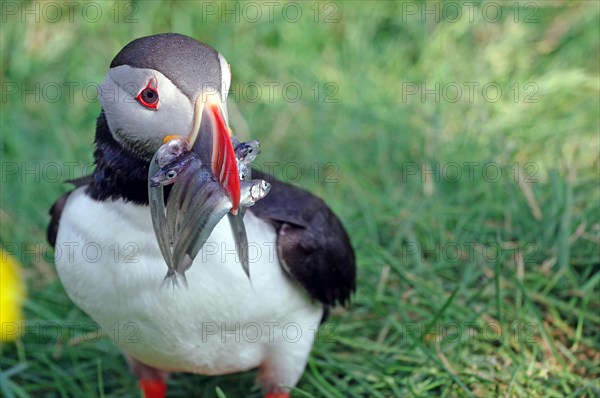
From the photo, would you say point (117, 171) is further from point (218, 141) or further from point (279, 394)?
point (279, 394)

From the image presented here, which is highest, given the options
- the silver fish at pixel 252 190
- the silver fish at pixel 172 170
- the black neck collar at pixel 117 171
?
the silver fish at pixel 172 170

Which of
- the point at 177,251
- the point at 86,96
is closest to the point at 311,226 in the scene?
the point at 177,251

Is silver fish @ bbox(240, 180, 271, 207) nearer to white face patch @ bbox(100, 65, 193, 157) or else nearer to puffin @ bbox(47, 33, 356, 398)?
puffin @ bbox(47, 33, 356, 398)

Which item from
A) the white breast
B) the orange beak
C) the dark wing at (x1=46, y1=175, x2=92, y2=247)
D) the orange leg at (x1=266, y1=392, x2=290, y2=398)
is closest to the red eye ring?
the orange beak

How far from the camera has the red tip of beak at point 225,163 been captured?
2658mm

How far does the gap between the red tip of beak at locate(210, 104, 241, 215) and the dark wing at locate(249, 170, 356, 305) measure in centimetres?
72

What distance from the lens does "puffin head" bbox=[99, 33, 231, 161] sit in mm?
2836

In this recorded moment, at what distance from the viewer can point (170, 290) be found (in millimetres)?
3203

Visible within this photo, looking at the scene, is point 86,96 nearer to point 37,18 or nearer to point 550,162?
point 37,18

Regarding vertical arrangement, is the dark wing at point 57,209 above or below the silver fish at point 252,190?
below

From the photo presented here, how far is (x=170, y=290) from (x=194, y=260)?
129 mm

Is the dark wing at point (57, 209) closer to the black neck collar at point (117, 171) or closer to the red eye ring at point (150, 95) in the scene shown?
the black neck collar at point (117, 171)

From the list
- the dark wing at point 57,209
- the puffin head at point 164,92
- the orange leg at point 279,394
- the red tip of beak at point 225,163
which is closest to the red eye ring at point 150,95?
the puffin head at point 164,92

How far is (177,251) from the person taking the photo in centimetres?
290
